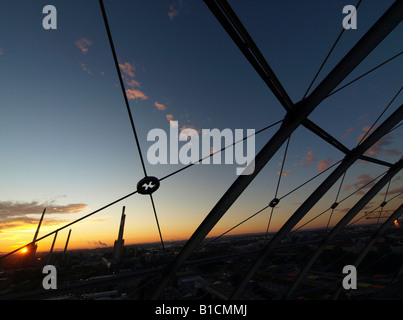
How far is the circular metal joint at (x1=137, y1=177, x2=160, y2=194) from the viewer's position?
3.84 metres

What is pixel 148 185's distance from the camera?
12.8ft

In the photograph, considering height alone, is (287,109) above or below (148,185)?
above

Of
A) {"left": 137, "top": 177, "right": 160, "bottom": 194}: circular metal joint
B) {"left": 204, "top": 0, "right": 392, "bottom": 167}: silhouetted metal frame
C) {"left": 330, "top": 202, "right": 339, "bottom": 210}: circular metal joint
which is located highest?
{"left": 204, "top": 0, "right": 392, "bottom": 167}: silhouetted metal frame

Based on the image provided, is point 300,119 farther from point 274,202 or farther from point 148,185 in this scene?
point 148,185

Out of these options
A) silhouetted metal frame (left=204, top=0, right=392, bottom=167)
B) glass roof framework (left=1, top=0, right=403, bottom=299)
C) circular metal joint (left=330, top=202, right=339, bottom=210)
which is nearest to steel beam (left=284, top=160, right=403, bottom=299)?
circular metal joint (left=330, top=202, right=339, bottom=210)

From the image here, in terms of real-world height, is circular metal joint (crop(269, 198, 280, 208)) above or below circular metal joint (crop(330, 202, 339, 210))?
below

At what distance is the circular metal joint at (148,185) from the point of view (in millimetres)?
3842

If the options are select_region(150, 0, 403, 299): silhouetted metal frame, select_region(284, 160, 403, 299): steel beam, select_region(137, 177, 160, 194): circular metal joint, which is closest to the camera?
select_region(150, 0, 403, 299): silhouetted metal frame

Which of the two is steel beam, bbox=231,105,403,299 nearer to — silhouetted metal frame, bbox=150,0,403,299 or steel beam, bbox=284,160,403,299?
silhouetted metal frame, bbox=150,0,403,299

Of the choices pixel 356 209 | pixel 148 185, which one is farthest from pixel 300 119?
pixel 356 209

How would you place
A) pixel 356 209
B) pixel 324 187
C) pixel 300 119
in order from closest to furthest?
pixel 300 119, pixel 324 187, pixel 356 209

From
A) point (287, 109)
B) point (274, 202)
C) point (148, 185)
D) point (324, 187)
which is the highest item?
point (287, 109)
